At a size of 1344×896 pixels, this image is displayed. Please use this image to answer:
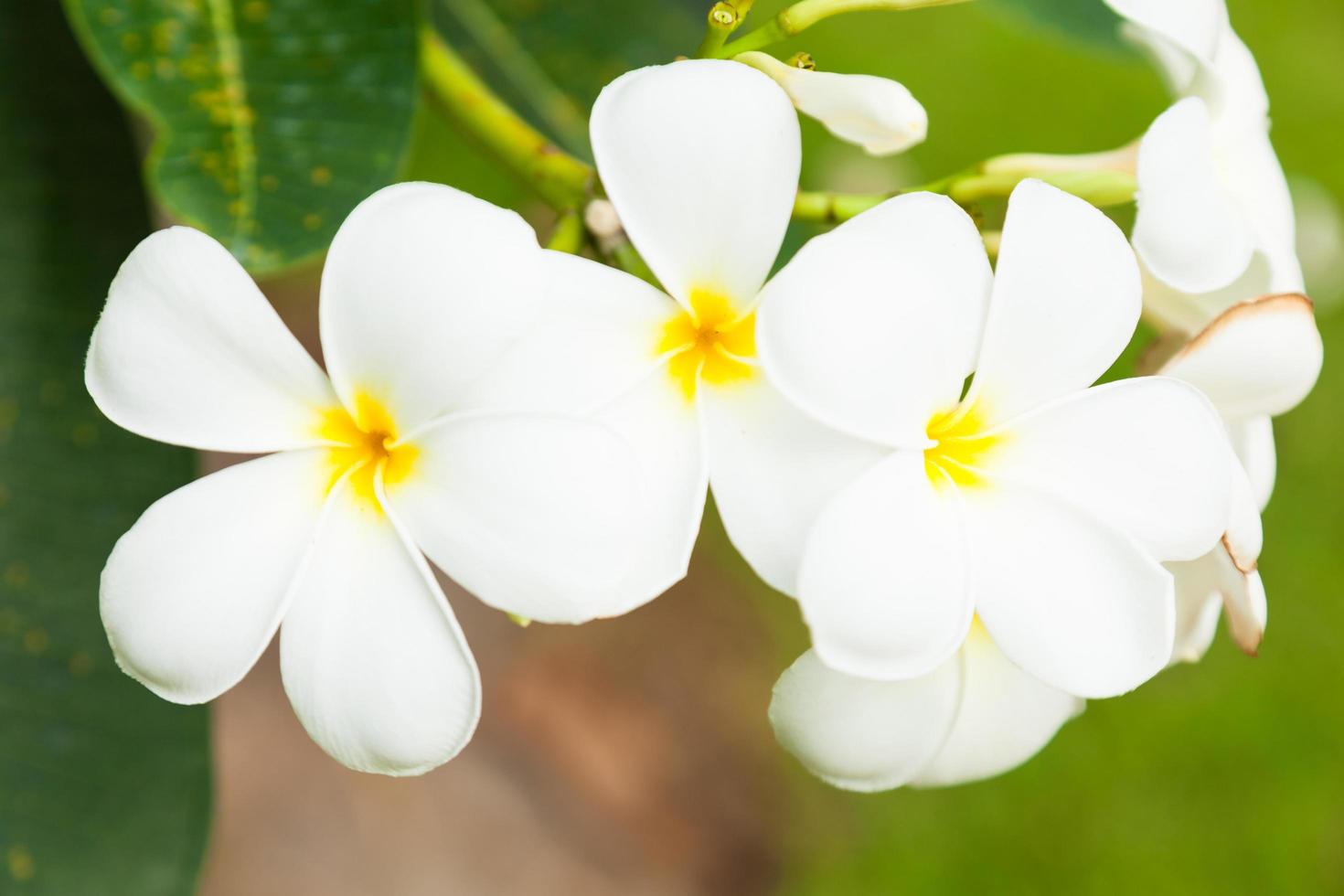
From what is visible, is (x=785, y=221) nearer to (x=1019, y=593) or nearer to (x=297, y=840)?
(x=1019, y=593)

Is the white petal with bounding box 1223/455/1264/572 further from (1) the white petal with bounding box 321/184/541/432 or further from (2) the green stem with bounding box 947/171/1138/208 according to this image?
(1) the white petal with bounding box 321/184/541/432

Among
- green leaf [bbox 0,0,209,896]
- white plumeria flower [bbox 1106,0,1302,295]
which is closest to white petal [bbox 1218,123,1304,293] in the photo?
white plumeria flower [bbox 1106,0,1302,295]

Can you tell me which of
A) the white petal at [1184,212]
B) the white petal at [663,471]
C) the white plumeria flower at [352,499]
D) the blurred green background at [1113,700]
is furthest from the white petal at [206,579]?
the blurred green background at [1113,700]

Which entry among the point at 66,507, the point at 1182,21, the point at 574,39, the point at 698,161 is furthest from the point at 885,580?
the point at 574,39

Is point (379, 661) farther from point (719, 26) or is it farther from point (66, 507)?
point (66, 507)

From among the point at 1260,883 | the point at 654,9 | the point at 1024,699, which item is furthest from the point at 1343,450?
the point at 1024,699

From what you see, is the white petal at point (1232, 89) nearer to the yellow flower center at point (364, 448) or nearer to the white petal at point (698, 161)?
the white petal at point (698, 161)

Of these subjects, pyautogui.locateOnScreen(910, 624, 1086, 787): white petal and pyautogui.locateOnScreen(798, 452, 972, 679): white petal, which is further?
pyautogui.locateOnScreen(910, 624, 1086, 787): white petal
